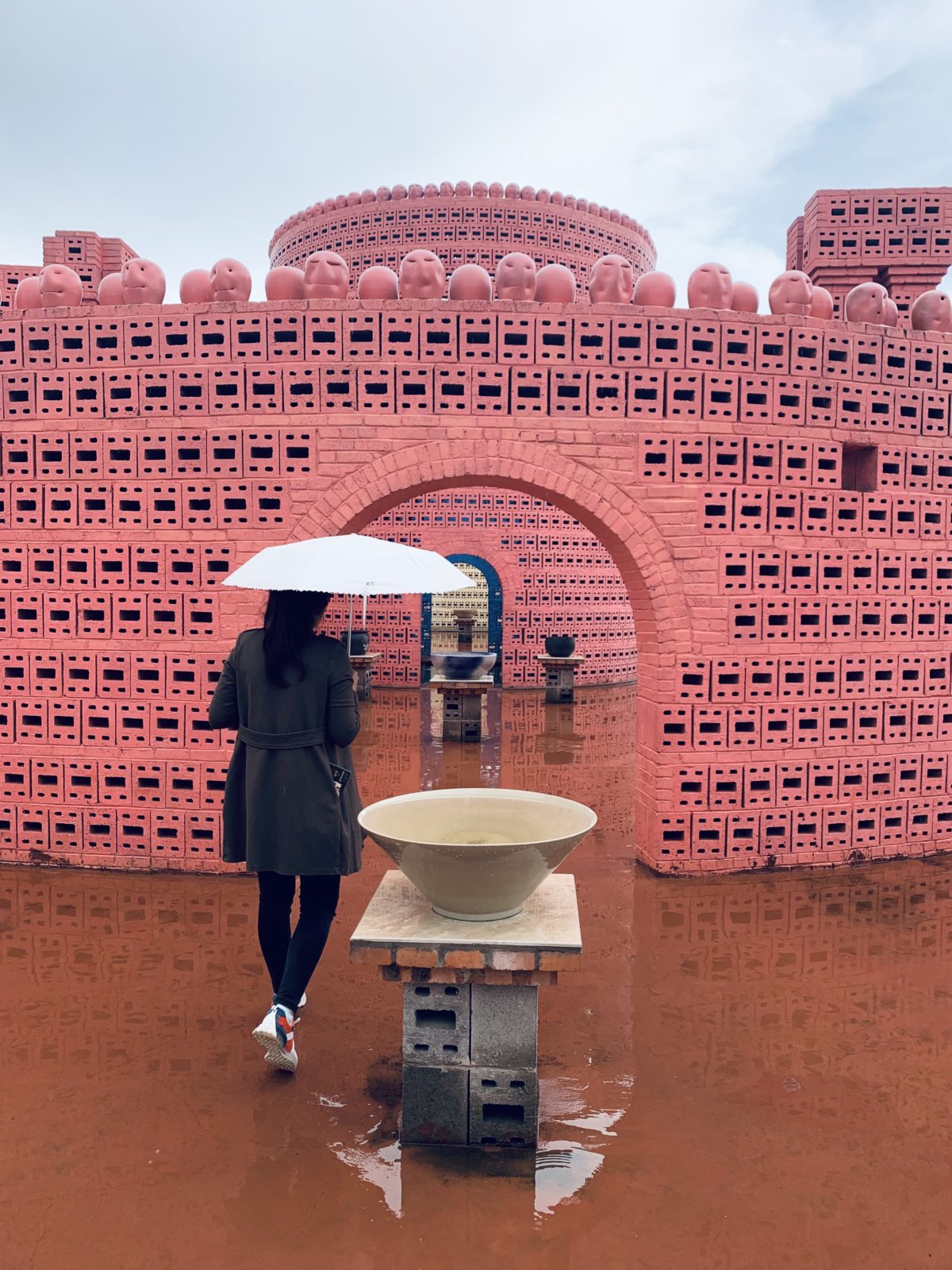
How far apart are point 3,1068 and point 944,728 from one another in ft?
21.7

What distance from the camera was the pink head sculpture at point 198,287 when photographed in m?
6.01

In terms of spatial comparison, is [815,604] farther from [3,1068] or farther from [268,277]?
[3,1068]

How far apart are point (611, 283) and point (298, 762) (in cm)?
445

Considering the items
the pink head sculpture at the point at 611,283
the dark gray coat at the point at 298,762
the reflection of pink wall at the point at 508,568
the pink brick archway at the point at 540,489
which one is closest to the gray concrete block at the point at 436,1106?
the dark gray coat at the point at 298,762

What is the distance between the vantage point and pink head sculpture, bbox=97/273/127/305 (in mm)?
6004

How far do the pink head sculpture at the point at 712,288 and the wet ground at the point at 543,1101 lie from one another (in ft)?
14.0

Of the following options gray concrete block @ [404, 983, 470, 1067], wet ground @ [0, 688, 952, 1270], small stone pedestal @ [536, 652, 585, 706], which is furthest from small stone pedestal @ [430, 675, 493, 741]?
gray concrete block @ [404, 983, 470, 1067]

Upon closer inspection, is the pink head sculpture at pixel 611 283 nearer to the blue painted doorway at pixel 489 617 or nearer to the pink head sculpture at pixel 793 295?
the pink head sculpture at pixel 793 295

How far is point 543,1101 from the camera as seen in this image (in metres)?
3.46

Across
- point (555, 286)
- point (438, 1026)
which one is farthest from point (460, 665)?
point (438, 1026)

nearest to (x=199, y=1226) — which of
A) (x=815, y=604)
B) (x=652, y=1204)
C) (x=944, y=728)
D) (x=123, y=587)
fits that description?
(x=652, y=1204)

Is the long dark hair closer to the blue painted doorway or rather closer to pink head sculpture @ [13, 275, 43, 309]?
pink head sculpture @ [13, 275, 43, 309]

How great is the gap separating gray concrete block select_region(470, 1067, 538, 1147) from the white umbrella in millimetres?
1851

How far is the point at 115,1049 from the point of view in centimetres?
378
